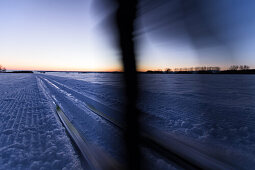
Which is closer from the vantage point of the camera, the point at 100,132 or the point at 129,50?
the point at 129,50

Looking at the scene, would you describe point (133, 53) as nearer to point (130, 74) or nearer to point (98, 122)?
point (130, 74)

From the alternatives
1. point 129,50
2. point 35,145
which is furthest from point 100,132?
point 129,50

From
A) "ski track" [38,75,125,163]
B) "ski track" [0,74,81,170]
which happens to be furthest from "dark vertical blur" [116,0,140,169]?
"ski track" [0,74,81,170]

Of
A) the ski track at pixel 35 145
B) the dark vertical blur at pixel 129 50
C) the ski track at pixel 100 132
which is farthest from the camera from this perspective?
the ski track at pixel 100 132

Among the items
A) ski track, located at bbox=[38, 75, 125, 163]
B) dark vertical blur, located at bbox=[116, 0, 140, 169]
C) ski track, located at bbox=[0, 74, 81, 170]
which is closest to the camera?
ski track, located at bbox=[0, 74, 81, 170]

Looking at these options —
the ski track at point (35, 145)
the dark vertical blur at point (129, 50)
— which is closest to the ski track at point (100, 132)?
the dark vertical blur at point (129, 50)

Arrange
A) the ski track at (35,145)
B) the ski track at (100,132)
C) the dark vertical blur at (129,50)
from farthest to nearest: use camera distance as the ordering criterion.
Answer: the ski track at (100,132) < the dark vertical blur at (129,50) < the ski track at (35,145)

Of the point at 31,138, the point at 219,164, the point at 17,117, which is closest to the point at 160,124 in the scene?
the point at 219,164

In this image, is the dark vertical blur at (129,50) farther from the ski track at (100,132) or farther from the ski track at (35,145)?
the ski track at (35,145)

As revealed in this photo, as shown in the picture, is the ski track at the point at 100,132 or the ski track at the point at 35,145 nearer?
the ski track at the point at 35,145

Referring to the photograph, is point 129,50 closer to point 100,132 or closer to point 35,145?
point 100,132

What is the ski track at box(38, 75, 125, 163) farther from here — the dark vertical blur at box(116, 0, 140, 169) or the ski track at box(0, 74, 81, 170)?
the ski track at box(0, 74, 81, 170)

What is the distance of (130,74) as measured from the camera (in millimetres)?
1933

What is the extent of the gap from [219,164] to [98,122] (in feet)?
6.40
